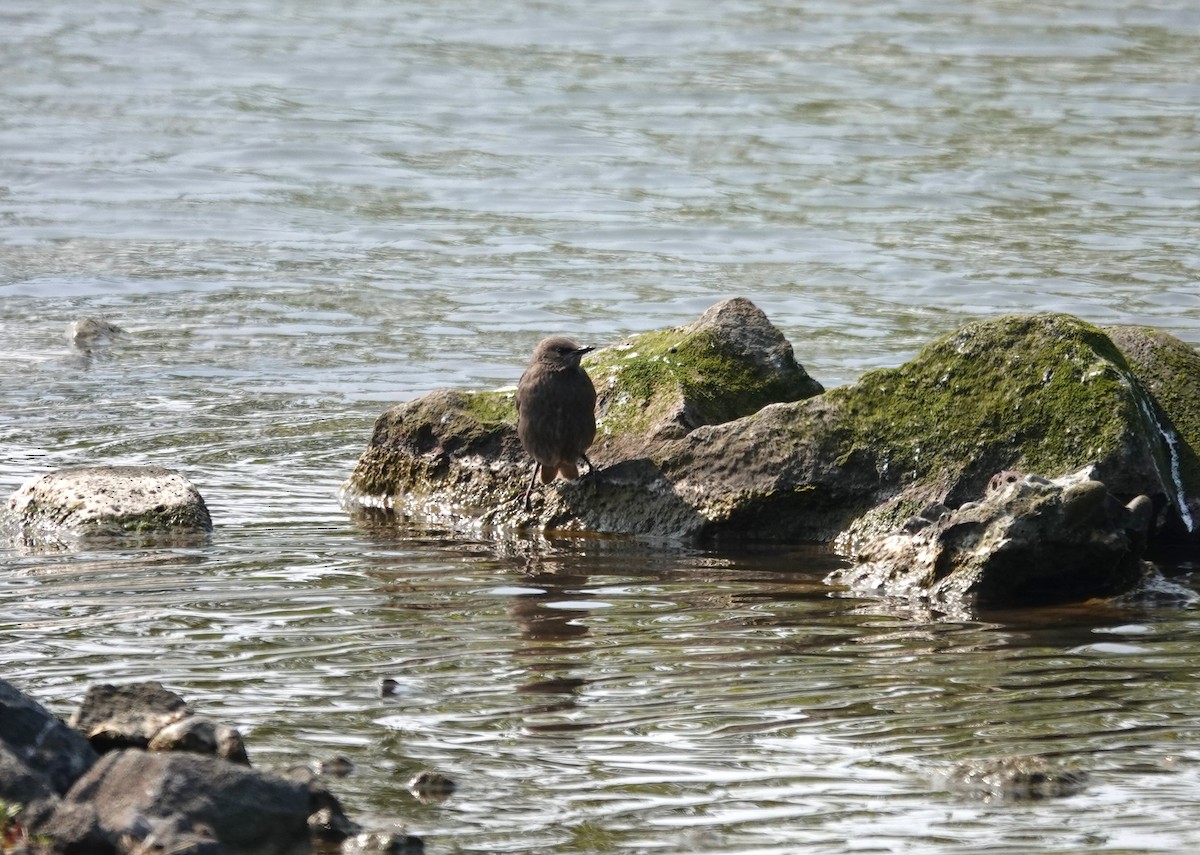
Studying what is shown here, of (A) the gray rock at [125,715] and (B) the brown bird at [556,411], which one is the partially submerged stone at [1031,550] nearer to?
(B) the brown bird at [556,411]

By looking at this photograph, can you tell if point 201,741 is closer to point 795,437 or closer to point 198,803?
point 198,803

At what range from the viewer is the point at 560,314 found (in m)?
16.5

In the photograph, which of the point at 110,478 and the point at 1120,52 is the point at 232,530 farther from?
the point at 1120,52

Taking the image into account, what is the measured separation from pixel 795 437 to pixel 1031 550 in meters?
1.85

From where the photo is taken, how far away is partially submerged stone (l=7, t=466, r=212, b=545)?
9.69m

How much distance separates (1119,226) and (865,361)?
5.88 meters

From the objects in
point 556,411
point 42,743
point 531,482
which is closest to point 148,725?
point 42,743

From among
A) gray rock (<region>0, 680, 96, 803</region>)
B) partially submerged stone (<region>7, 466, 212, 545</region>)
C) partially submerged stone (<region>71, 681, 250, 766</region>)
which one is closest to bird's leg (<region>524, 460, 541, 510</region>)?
partially submerged stone (<region>7, 466, 212, 545</region>)

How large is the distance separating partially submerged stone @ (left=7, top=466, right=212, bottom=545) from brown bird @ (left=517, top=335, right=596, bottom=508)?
1.83m

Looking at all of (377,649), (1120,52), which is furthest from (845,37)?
(377,649)

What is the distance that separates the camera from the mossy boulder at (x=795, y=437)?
9.27m

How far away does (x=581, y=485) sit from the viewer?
10.2 m

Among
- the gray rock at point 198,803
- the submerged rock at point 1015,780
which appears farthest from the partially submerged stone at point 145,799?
the submerged rock at point 1015,780

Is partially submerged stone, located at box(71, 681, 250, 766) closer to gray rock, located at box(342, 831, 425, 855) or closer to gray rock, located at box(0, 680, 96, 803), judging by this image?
gray rock, located at box(0, 680, 96, 803)
